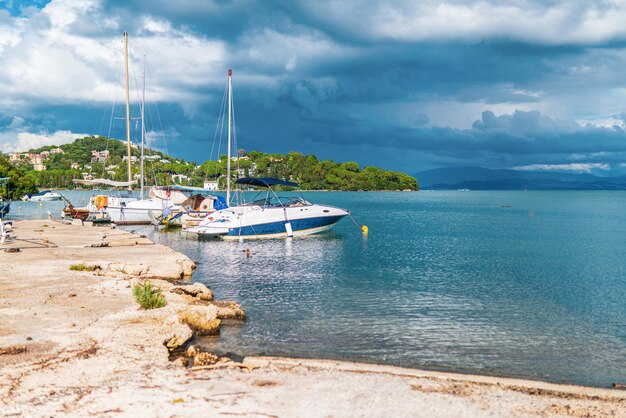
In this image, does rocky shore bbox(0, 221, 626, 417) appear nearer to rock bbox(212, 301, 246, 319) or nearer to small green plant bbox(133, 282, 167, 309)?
small green plant bbox(133, 282, 167, 309)

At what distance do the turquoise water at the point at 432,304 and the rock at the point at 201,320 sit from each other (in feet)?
1.79

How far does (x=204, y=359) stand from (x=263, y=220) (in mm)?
35408

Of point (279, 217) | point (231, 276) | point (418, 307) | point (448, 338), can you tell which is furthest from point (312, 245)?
point (448, 338)

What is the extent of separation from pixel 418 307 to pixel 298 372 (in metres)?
11.1

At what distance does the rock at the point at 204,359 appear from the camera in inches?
520

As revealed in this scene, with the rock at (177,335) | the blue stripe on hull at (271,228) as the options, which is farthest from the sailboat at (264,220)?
the rock at (177,335)

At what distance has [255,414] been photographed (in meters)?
10.0

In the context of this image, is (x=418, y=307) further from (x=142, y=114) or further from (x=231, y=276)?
(x=142, y=114)

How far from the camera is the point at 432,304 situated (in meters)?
23.4

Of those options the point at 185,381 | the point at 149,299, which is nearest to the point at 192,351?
the point at 185,381

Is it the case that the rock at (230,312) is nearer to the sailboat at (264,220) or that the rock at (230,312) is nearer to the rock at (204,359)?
the rock at (204,359)

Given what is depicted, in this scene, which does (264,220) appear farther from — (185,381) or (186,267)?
(185,381)

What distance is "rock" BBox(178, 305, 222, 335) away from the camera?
1684 centimetres

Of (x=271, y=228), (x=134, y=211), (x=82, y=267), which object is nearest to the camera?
(x=82, y=267)
